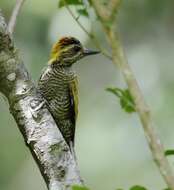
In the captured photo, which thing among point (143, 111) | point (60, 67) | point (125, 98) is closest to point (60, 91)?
point (60, 67)

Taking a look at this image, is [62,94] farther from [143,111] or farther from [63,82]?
[143,111]

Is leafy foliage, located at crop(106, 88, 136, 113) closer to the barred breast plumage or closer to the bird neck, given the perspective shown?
the barred breast plumage

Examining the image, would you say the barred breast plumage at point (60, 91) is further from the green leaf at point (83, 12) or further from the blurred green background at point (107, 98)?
the green leaf at point (83, 12)

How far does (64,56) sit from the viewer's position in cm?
466

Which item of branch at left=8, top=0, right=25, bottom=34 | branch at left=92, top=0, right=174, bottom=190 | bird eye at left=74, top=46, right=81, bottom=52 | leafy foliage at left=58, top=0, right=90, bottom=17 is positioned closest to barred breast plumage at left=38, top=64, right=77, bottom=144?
bird eye at left=74, top=46, right=81, bottom=52

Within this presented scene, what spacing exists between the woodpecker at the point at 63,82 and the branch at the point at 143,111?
3061 millimetres

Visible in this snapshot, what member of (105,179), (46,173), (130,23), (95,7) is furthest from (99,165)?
(95,7)

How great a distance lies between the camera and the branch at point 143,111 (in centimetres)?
139

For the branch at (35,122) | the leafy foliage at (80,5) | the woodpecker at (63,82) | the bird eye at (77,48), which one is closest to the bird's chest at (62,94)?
the woodpecker at (63,82)

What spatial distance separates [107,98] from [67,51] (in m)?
3.06

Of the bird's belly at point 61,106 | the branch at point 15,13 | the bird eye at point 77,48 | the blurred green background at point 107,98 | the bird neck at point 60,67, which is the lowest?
the blurred green background at point 107,98

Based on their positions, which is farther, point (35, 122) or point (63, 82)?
point (63, 82)

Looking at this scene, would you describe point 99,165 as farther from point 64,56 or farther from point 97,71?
point 64,56

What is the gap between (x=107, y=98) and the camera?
25.0 ft
